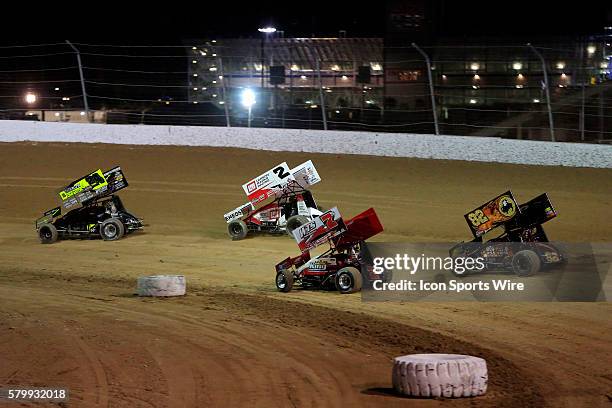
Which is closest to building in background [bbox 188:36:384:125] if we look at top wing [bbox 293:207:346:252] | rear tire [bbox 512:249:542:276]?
top wing [bbox 293:207:346:252]

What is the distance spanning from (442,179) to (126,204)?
6.55 m

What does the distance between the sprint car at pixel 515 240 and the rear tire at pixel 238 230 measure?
4.74 metres

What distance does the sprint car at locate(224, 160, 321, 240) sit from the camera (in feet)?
51.5

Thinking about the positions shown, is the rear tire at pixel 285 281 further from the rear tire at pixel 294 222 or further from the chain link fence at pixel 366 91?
the chain link fence at pixel 366 91

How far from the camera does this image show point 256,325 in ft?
30.8

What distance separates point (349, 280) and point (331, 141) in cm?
1242

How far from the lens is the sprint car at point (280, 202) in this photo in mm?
15703

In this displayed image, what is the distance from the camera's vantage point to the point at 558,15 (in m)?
39.4

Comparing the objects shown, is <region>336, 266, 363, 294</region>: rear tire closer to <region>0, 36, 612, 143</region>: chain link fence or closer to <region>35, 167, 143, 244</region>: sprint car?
<region>35, 167, 143, 244</region>: sprint car

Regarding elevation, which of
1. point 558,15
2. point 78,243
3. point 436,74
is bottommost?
point 78,243

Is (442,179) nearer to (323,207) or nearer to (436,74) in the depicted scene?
(323,207)

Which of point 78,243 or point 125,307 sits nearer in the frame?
point 125,307

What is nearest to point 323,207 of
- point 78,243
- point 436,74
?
point 78,243

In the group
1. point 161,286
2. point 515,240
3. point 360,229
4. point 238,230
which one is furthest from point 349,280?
point 238,230
